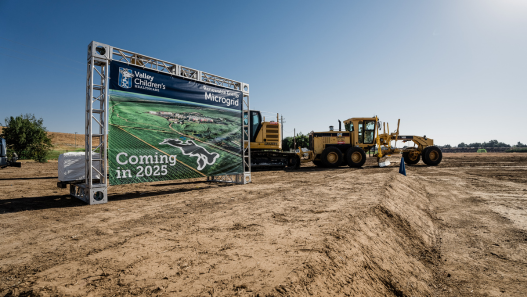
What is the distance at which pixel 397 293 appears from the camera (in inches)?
150

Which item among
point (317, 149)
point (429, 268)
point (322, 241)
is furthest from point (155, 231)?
point (317, 149)

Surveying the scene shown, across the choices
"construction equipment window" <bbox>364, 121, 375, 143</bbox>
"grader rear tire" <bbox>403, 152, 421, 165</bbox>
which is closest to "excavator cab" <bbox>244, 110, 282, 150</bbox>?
"construction equipment window" <bbox>364, 121, 375, 143</bbox>

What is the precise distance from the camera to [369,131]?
1941 centimetres

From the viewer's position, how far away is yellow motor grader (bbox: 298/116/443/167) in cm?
1881

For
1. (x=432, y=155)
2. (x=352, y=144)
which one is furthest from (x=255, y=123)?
(x=432, y=155)

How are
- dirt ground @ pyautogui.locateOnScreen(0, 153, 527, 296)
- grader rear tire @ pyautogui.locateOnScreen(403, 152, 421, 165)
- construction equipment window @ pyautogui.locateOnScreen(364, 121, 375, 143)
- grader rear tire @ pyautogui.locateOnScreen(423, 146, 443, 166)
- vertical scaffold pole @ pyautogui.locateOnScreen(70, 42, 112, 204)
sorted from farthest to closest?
grader rear tire @ pyautogui.locateOnScreen(403, 152, 421, 165), grader rear tire @ pyautogui.locateOnScreen(423, 146, 443, 166), construction equipment window @ pyautogui.locateOnScreen(364, 121, 375, 143), vertical scaffold pole @ pyautogui.locateOnScreen(70, 42, 112, 204), dirt ground @ pyautogui.locateOnScreen(0, 153, 527, 296)

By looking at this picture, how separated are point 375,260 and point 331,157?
15.2 m

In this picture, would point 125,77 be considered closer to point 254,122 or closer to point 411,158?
point 254,122

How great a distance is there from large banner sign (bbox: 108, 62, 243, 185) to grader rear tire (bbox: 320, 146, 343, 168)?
8926 millimetres

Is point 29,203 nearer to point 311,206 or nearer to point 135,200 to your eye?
point 135,200

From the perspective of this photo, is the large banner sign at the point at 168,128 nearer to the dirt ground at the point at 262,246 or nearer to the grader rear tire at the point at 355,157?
the dirt ground at the point at 262,246

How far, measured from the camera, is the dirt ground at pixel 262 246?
301 centimetres

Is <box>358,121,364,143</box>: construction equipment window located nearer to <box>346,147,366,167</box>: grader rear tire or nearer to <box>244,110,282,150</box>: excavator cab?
<box>346,147,366,167</box>: grader rear tire

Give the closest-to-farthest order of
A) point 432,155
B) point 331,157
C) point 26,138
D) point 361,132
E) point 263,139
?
point 263,139, point 331,157, point 361,132, point 432,155, point 26,138
